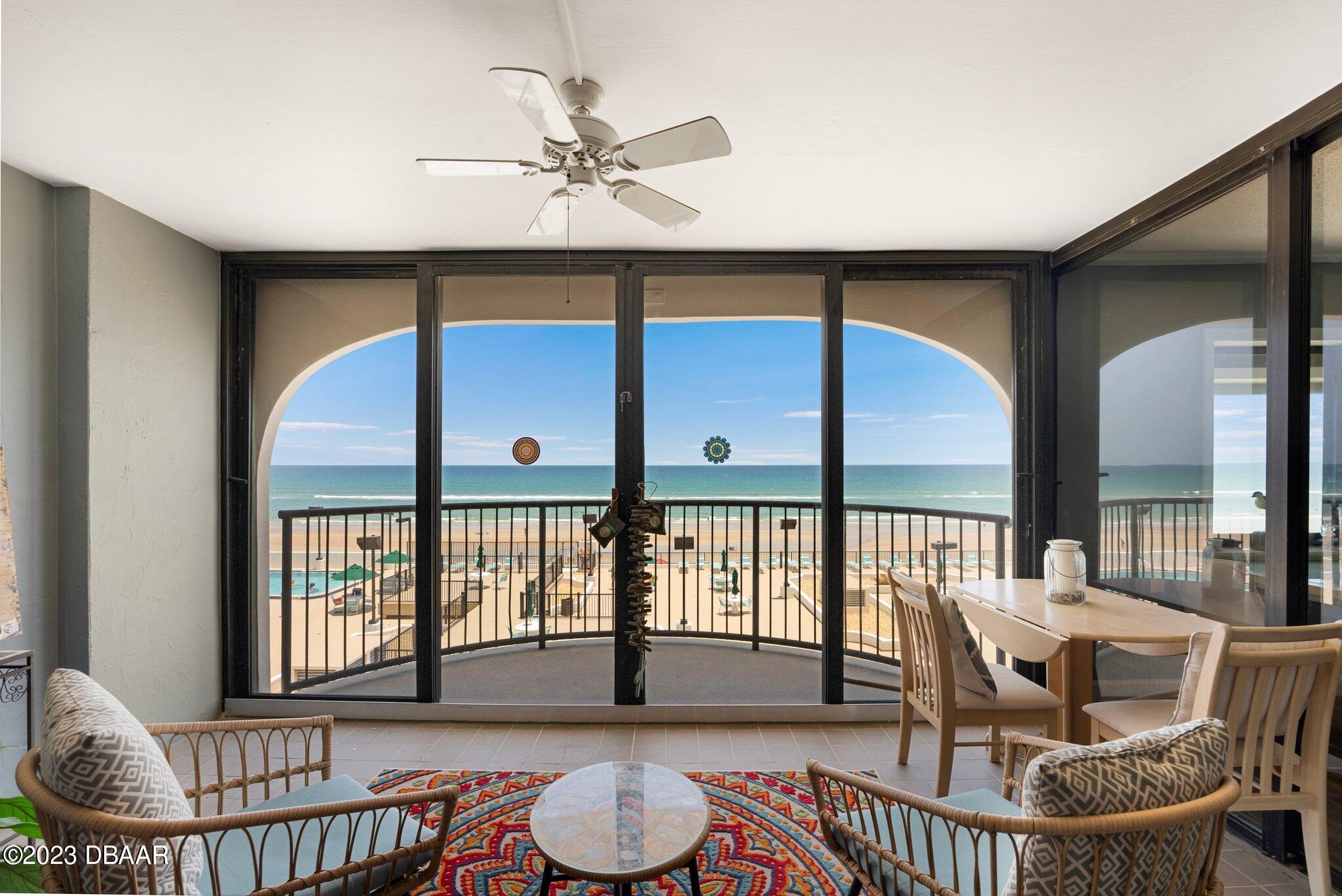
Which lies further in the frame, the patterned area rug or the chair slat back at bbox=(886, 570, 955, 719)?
the chair slat back at bbox=(886, 570, 955, 719)

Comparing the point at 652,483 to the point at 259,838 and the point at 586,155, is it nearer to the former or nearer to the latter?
the point at 586,155

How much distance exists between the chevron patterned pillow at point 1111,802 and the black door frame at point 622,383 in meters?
2.10

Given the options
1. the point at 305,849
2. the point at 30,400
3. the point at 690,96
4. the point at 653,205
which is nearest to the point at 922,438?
the point at 653,205

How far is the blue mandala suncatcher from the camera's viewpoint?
320 cm

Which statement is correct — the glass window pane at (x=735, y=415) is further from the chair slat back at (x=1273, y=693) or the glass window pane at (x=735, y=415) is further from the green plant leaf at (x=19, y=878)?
the green plant leaf at (x=19, y=878)

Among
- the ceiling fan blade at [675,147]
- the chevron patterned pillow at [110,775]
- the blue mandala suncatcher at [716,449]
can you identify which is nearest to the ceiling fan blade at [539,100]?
the ceiling fan blade at [675,147]

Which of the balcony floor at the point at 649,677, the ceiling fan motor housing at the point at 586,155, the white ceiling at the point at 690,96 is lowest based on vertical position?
the balcony floor at the point at 649,677

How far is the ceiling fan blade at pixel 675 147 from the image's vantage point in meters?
1.46

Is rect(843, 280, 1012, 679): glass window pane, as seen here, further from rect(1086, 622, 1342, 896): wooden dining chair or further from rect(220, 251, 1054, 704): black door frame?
rect(1086, 622, 1342, 896): wooden dining chair

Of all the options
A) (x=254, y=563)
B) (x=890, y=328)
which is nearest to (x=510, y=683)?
(x=254, y=563)

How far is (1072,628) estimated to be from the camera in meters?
2.07

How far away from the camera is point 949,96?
1.81 meters

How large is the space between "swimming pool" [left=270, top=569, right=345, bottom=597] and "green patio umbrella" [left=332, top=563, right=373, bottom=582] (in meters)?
0.04

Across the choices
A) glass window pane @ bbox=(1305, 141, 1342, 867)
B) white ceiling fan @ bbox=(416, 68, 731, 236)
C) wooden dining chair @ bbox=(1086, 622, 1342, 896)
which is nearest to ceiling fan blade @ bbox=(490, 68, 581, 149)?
white ceiling fan @ bbox=(416, 68, 731, 236)
